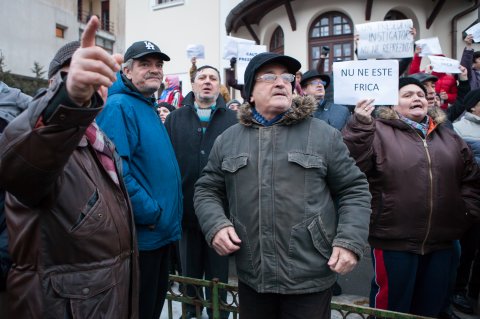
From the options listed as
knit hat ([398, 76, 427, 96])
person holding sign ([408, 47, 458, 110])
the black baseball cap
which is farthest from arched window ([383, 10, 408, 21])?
the black baseball cap

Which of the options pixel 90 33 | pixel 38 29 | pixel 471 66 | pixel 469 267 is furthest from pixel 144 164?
pixel 38 29

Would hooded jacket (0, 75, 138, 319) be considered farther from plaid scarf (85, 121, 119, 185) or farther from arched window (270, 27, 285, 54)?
arched window (270, 27, 285, 54)

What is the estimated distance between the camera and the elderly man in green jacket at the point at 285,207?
6.61 feet

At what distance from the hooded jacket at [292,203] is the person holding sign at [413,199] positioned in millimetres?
644

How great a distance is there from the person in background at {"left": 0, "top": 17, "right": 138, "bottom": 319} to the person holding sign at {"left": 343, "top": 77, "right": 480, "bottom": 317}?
64.6 inches

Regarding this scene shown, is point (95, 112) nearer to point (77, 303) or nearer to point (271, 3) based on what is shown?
point (77, 303)

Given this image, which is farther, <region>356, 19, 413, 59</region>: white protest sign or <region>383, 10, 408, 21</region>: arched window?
<region>383, 10, 408, 21</region>: arched window

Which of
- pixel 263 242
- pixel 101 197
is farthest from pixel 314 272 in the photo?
pixel 101 197

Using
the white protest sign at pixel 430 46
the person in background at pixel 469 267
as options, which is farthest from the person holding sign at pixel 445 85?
the person in background at pixel 469 267

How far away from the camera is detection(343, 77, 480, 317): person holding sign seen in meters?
2.74

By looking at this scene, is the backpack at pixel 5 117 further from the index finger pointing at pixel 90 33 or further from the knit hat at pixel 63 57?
the index finger pointing at pixel 90 33

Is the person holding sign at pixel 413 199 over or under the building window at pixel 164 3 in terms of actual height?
under

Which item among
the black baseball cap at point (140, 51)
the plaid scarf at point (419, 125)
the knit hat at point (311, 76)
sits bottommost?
the plaid scarf at point (419, 125)

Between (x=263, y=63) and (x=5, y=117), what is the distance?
4.27 ft
